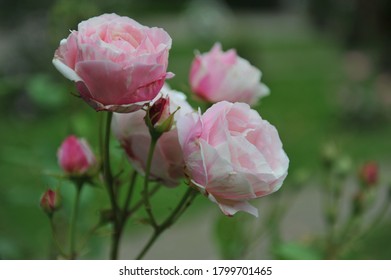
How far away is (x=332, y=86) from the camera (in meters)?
5.82

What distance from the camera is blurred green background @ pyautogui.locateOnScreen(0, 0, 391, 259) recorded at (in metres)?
0.82

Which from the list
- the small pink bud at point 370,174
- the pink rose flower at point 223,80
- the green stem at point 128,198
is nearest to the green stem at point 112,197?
the green stem at point 128,198

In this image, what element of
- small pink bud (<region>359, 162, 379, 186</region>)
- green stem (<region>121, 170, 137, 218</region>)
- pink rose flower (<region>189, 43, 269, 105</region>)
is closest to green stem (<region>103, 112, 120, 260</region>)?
green stem (<region>121, 170, 137, 218</region>)

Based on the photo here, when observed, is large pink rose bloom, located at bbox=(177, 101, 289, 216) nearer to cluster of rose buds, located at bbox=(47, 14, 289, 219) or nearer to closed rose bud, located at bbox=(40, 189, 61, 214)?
cluster of rose buds, located at bbox=(47, 14, 289, 219)

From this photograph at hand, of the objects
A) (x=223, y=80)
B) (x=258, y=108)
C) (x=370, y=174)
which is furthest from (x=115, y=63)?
(x=258, y=108)

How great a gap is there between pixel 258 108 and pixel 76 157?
216 cm

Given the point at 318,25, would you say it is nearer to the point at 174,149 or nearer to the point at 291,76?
the point at 291,76

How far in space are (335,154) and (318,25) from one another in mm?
9607

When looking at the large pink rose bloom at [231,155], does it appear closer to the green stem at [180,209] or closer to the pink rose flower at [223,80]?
the green stem at [180,209]

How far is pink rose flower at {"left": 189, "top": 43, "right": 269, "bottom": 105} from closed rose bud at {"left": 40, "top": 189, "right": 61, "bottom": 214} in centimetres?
15

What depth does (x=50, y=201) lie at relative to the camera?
1.66ft

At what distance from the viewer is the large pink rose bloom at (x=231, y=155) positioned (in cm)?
41

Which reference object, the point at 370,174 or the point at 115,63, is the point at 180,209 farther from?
the point at 370,174
